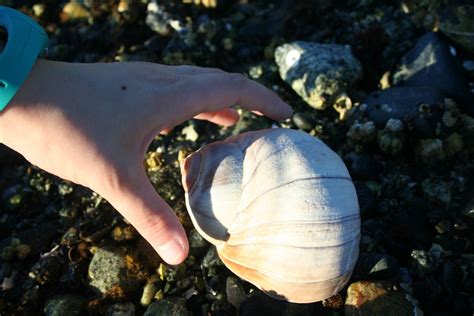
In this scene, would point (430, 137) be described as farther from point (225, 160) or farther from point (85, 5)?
point (85, 5)

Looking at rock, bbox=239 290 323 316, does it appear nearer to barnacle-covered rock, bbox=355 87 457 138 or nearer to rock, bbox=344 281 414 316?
rock, bbox=344 281 414 316

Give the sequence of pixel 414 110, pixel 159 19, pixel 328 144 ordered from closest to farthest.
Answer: pixel 414 110
pixel 328 144
pixel 159 19

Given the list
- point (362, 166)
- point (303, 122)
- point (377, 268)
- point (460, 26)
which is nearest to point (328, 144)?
point (303, 122)

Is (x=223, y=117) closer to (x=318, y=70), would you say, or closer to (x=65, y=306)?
(x=318, y=70)

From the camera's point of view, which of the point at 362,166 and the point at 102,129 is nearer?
the point at 102,129

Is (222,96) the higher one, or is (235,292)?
(222,96)

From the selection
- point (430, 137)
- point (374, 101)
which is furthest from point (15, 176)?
point (430, 137)

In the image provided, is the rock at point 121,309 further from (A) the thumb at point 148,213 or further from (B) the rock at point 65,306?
(A) the thumb at point 148,213
